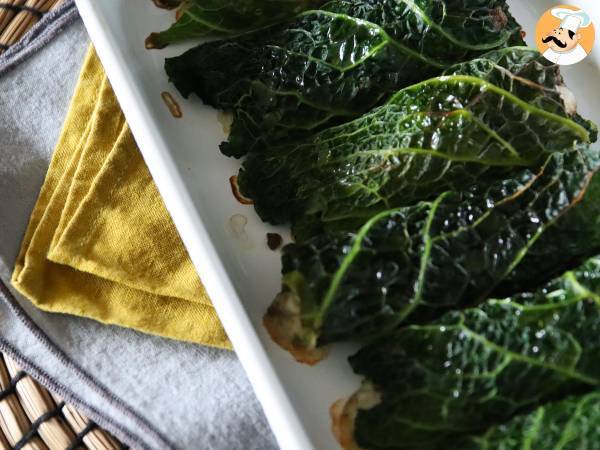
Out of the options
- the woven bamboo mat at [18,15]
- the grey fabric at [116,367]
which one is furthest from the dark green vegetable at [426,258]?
the woven bamboo mat at [18,15]

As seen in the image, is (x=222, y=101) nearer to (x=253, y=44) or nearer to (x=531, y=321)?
(x=253, y=44)

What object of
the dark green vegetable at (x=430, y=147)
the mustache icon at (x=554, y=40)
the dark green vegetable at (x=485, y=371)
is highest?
the dark green vegetable at (x=430, y=147)

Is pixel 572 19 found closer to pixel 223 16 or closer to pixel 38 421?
pixel 223 16

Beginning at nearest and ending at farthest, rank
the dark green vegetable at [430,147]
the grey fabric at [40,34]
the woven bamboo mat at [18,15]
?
the dark green vegetable at [430,147], the grey fabric at [40,34], the woven bamboo mat at [18,15]

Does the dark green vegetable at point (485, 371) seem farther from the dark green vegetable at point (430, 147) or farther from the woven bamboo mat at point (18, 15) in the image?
the woven bamboo mat at point (18, 15)

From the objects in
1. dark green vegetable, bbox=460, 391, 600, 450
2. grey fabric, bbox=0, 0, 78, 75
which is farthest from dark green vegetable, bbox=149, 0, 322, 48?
dark green vegetable, bbox=460, 391, 600, 450

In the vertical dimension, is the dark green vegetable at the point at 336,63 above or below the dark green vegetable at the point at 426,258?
above
